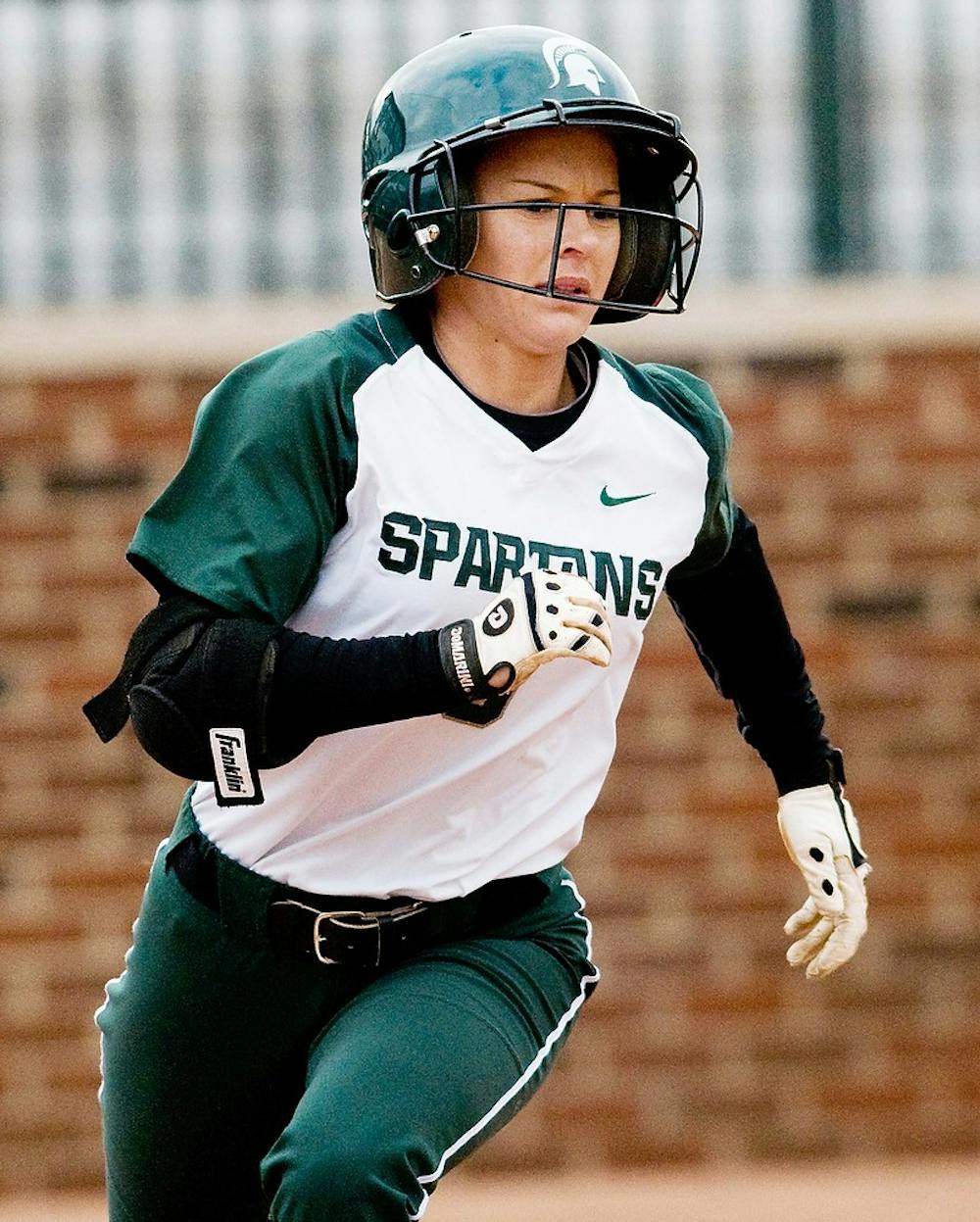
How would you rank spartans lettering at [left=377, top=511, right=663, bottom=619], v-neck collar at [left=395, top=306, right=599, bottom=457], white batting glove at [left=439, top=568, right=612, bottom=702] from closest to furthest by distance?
white batting glove at [left=439, top=568, right=612, bottom=702], spartans lettering at [left=377, top=511, right=663, bottom=619], v-neck collar at [left=395, top=306, right=599, bottom=457]

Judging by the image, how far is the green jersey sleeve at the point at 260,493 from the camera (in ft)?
8.70

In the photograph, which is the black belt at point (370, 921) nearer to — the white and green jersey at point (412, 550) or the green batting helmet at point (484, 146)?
the white and green jersey at point (412, 550)

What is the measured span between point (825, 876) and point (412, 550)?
3.23ft

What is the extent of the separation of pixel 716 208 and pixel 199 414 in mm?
3504

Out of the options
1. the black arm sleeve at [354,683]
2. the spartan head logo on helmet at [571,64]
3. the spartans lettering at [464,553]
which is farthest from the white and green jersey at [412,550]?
the spartan head logo on helmet at [571,64]

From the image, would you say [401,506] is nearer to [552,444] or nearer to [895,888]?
[552,444]

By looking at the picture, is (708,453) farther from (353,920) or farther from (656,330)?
(656,330)

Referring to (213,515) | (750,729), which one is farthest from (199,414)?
(750,729)

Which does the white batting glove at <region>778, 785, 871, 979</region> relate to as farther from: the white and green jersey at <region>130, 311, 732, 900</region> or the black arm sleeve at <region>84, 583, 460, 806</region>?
the black arm sleeve at <region>84, 583, 460, 806</region>

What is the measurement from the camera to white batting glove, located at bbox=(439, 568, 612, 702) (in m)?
2.53

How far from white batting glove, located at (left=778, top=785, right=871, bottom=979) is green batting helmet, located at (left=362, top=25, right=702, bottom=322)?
2.82 feet

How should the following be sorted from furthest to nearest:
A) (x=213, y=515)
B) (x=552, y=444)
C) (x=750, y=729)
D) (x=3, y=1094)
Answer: (x=3, y=1094) → (x=750, y=729) → (x=552, y=444) → (x=213, y=515)

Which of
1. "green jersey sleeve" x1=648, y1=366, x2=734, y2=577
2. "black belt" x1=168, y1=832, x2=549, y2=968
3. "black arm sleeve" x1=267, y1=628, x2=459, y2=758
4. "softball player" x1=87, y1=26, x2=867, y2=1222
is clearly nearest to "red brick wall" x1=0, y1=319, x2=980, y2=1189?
"green jersey sleeve" x1=648, y1=366, x2=734, y2=577

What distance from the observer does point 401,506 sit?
278 centimetres
